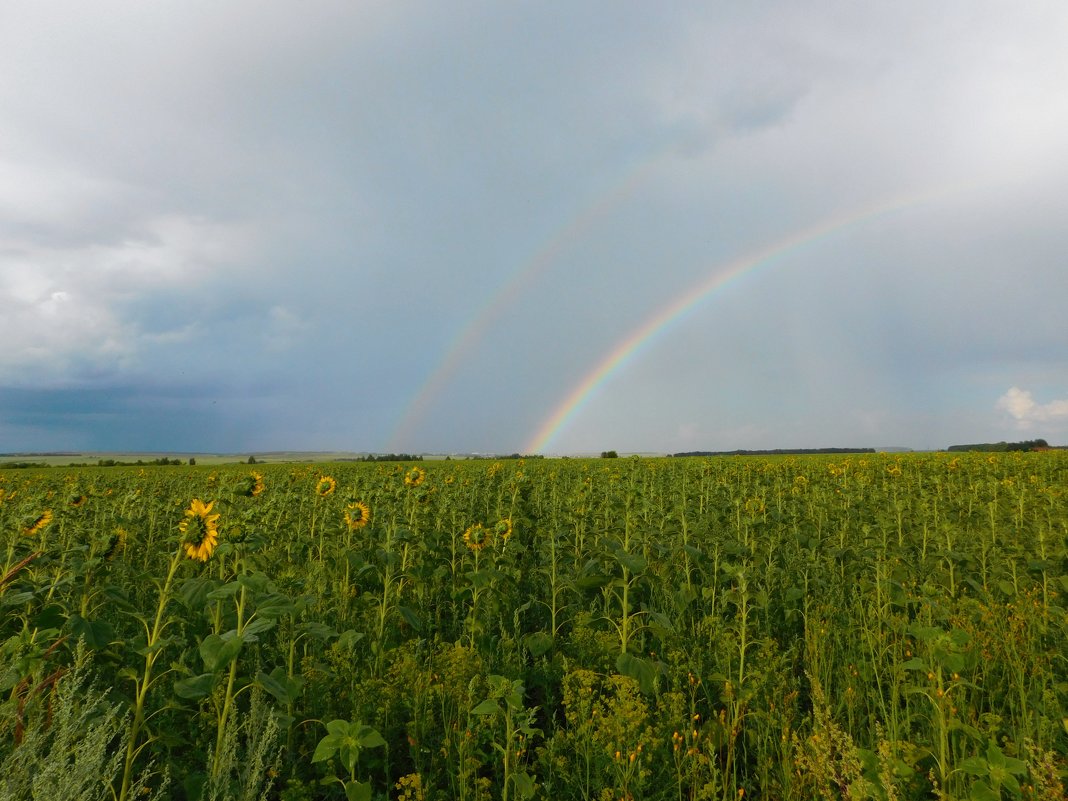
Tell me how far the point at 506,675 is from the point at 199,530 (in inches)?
84.6

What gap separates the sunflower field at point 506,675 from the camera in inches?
101

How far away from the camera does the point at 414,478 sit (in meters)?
7.47

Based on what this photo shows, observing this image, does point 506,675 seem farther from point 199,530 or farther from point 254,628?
point 199,530

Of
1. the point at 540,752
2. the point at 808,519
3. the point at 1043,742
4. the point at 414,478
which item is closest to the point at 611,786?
the point at 540,752

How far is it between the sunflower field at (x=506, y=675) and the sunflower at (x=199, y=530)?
0.02 metres

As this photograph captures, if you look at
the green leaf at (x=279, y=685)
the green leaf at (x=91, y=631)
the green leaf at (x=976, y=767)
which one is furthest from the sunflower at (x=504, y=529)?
the green leaf at (x=976, y=767)

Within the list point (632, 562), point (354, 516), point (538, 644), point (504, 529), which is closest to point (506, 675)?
point (538, 644)

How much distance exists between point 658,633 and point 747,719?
0.77 m

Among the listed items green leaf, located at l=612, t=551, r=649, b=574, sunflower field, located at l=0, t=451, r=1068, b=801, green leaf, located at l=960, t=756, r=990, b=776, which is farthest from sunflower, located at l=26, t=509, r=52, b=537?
green leaf, located at l=960, t=756, r=990, b=776

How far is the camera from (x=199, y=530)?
3.31 meters

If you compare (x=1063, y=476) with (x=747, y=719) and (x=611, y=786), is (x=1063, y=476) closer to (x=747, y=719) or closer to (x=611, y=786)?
(x=747, y=719)

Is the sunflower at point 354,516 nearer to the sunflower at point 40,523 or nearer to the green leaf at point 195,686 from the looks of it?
the sunflower at point 40,523

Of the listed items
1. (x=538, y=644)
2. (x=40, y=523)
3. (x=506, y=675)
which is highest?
(x=40, y=523)

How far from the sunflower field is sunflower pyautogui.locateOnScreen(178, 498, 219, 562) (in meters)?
0.02
